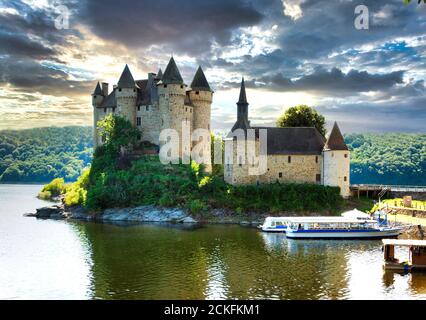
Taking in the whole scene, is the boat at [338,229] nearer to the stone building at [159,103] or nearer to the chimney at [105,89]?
the stone building at [159,103]

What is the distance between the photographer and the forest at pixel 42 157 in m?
161

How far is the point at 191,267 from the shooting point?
30.6 m

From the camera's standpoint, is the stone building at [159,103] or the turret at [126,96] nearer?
the stone building at [159,103]

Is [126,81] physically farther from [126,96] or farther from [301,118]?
[301,118]

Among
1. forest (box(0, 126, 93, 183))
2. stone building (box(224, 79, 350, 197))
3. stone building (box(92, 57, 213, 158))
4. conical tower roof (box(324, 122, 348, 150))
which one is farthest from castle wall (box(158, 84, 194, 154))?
forest (box(0, 126, 93, 183))

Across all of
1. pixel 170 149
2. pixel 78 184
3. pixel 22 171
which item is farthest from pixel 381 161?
pixel 22 171

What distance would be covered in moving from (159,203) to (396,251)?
29368 mm

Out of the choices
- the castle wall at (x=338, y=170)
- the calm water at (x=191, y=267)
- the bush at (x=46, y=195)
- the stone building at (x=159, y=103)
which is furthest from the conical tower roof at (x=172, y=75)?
the bush at (x=46, y=195)

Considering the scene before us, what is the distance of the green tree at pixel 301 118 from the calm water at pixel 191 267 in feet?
89.3

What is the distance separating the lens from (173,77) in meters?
63.2

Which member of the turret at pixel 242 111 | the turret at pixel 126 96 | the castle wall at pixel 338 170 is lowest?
the castle wall at pixel 338 170

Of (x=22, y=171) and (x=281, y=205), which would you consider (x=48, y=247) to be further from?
(x=22, y=171)

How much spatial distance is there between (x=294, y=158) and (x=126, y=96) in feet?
85.7

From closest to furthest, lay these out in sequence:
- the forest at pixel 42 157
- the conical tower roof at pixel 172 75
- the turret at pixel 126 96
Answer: the conical tower roof at pixel 172 75 < the turret at pixel 126 96 < the forest at pixel 42 157
